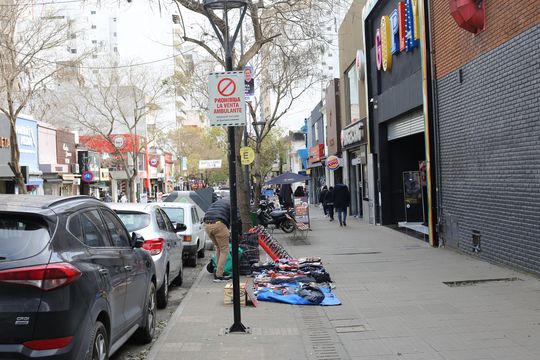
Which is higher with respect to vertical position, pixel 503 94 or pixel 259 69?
pixel 259 69

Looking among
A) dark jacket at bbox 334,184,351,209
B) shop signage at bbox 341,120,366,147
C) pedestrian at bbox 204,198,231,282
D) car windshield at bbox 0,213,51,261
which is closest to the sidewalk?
pedestrian at bbox 204,198,231,282

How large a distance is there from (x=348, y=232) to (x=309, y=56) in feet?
27.2

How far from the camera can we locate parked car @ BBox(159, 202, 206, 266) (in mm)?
13216

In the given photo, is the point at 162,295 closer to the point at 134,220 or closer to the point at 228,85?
the point at 134,220

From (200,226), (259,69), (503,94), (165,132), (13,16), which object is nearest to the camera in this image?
(503,94)

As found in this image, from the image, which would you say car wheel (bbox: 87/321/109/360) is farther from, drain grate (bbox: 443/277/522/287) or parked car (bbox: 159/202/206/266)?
parked car (bbox: 159/202/206/266)

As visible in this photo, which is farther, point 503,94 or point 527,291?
point 503,94

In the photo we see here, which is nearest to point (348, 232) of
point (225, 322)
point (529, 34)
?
point (529, 34)

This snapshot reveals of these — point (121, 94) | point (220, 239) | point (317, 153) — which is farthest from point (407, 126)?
point (121, 94)

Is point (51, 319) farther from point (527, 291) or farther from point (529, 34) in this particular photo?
point (529, 34)

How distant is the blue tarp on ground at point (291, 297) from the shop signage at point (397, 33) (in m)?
9.35

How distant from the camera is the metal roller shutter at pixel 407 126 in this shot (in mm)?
16666

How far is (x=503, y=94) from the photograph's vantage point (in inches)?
406

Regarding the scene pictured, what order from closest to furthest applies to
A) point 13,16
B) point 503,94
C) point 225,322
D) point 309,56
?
point 225,322 < point 503,94 < point 13,16 < point 309,56
